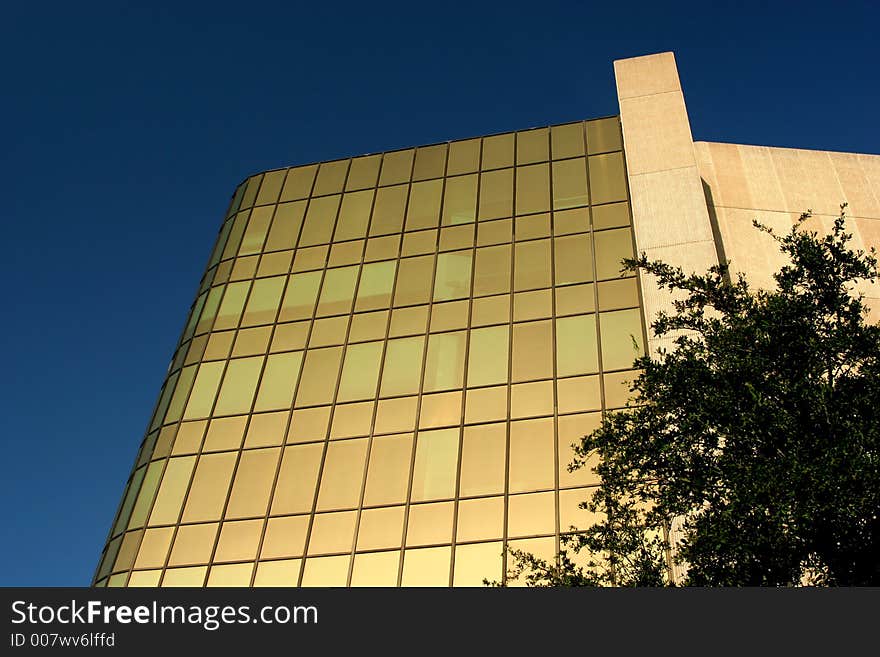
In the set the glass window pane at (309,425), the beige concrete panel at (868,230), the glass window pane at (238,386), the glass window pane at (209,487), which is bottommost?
the glass window pane at (209,487)

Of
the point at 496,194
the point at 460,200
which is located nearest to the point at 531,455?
the point at 496,194

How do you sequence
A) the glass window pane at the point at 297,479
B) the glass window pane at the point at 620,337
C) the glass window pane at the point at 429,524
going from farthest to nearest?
the glass window pane at the point at 620,337, the glass window pane at the point at 297,479, the glass window pane at the point at 429,524

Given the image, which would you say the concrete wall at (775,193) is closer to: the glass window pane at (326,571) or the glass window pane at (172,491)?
the glass window pane at (326,571)

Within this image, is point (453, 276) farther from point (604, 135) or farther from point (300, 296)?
point (604, 135)

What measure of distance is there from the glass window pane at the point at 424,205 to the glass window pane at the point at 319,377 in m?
6.48

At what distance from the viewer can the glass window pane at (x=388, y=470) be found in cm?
2323

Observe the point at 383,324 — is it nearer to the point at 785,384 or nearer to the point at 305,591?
the point at 785,384

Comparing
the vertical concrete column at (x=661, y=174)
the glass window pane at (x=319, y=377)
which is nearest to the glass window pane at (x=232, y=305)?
the glass window pane at (x=319, y=377)

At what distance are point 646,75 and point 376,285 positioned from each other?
14599 millimetres

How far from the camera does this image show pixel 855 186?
99.6 feet

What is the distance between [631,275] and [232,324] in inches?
573

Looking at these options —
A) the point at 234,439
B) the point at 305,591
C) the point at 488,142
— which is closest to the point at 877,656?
the point at 305,591

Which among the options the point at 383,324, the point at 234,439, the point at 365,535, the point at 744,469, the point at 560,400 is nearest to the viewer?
the point at 744,469

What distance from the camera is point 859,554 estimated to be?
10.7 metres
